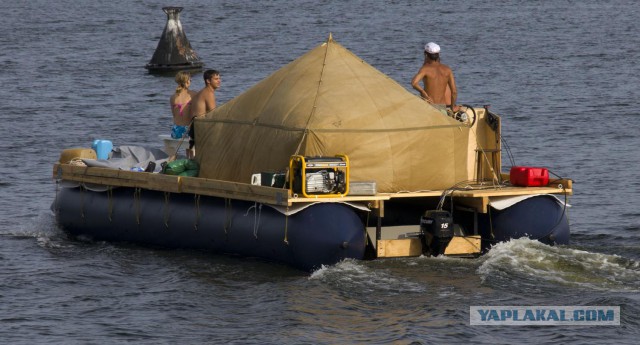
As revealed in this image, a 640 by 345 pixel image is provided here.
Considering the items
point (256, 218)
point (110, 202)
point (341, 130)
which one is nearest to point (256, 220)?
point (256, 218)

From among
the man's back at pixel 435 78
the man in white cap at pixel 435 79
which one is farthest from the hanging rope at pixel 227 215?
the man's back at pixel 435 78

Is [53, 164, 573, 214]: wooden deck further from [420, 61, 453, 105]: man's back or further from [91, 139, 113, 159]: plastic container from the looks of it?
[420, 61, 453, 105]: man's back

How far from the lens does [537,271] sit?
18.3 metres

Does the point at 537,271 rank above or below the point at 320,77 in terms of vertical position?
below

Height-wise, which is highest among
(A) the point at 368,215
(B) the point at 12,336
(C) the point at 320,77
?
(C) the point at 320,77

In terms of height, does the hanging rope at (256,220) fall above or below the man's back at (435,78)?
below

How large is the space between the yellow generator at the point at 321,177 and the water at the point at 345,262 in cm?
93

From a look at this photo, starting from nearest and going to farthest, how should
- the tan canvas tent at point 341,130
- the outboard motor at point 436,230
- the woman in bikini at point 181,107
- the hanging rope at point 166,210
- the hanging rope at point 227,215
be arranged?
the outboard motor at point 436,230, the tan canvas tent at point 341,130, the hanging rope at point 227,215, the hanging rope at point 166,210, the woman in bikini at point 181,107

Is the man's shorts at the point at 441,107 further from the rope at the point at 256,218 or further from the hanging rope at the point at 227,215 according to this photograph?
the hanging rope at the point at 227,215

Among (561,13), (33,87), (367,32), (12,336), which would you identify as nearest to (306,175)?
(12,336)

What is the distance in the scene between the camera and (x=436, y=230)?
18734 millimetres

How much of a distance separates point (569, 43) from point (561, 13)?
14.8m

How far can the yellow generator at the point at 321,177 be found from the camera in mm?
18359

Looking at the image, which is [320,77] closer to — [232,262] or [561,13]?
[232,262]
